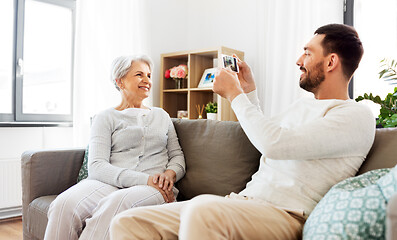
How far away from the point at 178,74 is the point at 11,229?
6.15 ft

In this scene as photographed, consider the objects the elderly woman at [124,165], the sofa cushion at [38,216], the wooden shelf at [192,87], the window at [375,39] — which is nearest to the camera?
the elderly woman at [124,165]

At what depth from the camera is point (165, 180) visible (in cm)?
171

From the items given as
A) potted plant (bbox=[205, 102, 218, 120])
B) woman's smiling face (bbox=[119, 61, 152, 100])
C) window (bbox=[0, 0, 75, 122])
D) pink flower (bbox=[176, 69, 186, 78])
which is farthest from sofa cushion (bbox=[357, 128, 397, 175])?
window (bbox=[0, 0, 75, 122])

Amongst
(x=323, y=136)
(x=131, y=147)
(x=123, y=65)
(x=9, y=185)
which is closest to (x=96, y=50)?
(x=9, y=185)

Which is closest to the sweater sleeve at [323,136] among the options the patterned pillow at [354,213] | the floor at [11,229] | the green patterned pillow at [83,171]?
the patterned pillow at [354,213]

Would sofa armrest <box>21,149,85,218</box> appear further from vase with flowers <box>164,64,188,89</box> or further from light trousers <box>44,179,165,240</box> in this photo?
vase with flowers <box>164,64,188,89</box>

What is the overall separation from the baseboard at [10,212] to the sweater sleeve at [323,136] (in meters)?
2.47

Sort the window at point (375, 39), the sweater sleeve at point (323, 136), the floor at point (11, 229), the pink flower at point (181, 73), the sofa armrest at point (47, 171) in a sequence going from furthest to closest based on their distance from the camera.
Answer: the pink flower at point (181, 73) < the window at point (375, 39) < the floor at point (11, 229) < the sofa armrest at point (47, 171) < the sweater sleeve at point (323, 136)

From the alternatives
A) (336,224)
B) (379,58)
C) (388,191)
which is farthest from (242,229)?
(379,58)

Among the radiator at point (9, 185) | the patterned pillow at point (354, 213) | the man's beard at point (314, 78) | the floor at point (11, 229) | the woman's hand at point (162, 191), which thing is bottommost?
the floor at point (11, 229)

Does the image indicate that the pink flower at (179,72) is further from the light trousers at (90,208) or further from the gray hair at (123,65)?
the light trousers at (90,208)

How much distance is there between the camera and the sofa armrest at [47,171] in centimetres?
194

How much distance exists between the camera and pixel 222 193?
1720 mm

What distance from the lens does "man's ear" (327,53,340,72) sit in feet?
4.71
